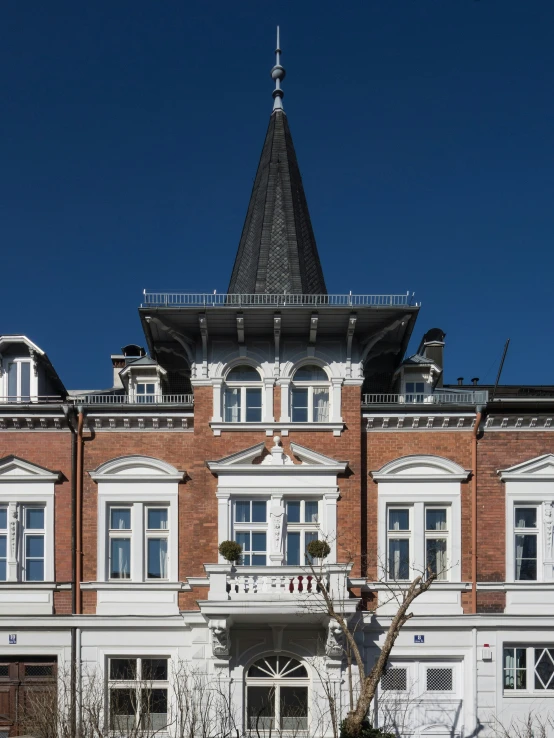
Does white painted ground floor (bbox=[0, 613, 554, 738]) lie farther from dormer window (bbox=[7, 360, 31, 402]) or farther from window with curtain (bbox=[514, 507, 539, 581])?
dormer window (bbox=[7, 360, 31, 402])

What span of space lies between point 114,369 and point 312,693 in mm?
15946

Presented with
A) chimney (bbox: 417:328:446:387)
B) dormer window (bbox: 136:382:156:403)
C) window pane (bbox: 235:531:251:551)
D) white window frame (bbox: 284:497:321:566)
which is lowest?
window pane (bbox: 235:531:251:551)

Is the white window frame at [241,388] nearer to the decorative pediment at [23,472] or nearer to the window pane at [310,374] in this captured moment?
the window pane at [310,374]

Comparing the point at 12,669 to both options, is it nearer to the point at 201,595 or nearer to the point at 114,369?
the point at 201,595

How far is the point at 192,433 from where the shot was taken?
85.9ft

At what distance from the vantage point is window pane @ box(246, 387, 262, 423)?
85.6ft

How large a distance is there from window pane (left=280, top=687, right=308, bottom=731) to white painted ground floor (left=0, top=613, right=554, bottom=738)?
27 mm

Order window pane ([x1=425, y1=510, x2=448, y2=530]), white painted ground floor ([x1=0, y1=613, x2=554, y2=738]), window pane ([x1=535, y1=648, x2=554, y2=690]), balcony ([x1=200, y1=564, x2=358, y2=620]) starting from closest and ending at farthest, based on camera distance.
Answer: balcony ([x1=200, y1=564, x2=358, y2=620]), white painted ground floor ([x1=0, y1=613, x2=554, y2=738]), window pane ([x1=535, y1=648, x2=554, y2=690]), window pane ([x1=425, y1=510, x2=448, y2=530])

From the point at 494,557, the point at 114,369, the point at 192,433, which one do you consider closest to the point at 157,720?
the point at 192,433

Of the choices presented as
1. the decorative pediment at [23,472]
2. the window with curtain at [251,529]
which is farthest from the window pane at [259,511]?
the decorative pediment at [23,472]

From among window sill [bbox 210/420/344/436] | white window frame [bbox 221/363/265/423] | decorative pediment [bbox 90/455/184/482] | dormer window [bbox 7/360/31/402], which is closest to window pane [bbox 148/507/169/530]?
decorative pediment [bbox 90/455/184/482]

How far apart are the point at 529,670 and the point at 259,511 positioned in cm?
842

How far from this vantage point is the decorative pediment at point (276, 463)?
25.3 m

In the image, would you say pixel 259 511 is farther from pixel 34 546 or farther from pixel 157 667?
pixel 34 546
